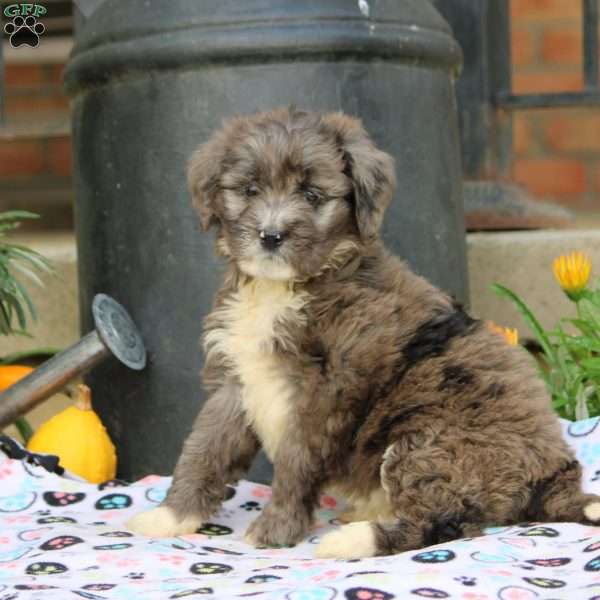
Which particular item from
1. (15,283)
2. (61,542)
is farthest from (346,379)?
(15,283)

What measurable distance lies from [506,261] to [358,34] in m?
1.75

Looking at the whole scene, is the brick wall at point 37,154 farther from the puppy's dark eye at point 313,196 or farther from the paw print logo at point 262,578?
the paw print logo at point 262,578

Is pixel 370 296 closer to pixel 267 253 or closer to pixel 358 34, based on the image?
pixel 267 253

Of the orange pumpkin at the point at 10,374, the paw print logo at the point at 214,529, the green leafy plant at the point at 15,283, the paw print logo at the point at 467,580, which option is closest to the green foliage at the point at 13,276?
the green leafy plant at the point at 15,283

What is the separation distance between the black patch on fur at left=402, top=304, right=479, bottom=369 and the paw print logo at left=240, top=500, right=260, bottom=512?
0.89 meters

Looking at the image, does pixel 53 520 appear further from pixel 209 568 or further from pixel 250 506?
pixel 209 568

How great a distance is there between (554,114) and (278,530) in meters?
4.79

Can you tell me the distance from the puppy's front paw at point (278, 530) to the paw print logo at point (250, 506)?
0.54 metres

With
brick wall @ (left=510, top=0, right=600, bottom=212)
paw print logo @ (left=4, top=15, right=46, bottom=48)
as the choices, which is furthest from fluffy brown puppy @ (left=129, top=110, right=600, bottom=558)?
brick wall @ (left=510, top=0, right=600, bottom=212)

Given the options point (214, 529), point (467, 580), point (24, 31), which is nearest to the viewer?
point (467, 580)

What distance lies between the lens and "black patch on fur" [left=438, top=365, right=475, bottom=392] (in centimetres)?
349

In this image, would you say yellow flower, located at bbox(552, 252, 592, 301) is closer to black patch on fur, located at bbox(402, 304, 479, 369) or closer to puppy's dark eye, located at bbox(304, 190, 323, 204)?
black patch on fur, located at bbox(402, 304, 479, 369)

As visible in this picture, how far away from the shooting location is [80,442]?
15.2ft

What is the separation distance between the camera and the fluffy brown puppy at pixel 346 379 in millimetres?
3367
